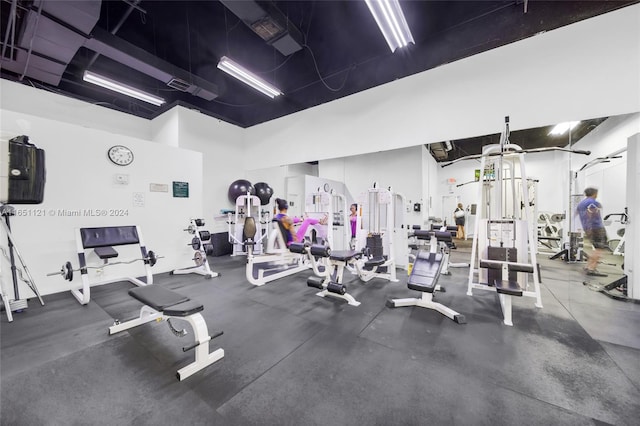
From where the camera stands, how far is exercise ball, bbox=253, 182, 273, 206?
673 cm

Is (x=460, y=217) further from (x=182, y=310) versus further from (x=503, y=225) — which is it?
(x=182, y=310)

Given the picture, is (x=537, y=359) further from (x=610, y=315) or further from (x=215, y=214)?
(x=215, y=214)

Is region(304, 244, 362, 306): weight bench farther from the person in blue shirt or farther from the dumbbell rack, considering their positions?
the person in blue shirt

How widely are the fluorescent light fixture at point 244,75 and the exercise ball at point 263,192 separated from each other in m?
2.52

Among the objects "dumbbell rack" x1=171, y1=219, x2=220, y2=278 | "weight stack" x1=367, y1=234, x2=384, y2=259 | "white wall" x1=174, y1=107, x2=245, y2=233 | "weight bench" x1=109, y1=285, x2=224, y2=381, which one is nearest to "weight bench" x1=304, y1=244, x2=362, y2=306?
"weight stack" x1=367, y1=234, x2=384, y2=259

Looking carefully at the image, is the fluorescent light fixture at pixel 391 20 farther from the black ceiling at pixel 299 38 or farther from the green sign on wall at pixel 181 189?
the green sign on wall at pixel 181 189

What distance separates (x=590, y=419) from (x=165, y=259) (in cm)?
590

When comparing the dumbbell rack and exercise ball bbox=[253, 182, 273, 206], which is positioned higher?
exercise ball bbox=[253, 182, 273, 206]

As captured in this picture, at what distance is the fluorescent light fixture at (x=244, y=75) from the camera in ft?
13.5

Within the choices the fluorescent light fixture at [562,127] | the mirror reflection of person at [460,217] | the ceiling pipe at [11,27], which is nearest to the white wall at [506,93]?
the fluorescent light fixture at [562,127]

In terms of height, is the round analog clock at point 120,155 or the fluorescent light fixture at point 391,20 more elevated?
the fluorescent light fixture at point 391,20

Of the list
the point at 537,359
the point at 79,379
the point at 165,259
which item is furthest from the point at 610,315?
the point at 165,259

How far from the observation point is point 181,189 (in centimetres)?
506

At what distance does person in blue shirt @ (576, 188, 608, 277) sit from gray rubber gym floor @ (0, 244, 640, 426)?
0.87 metres
